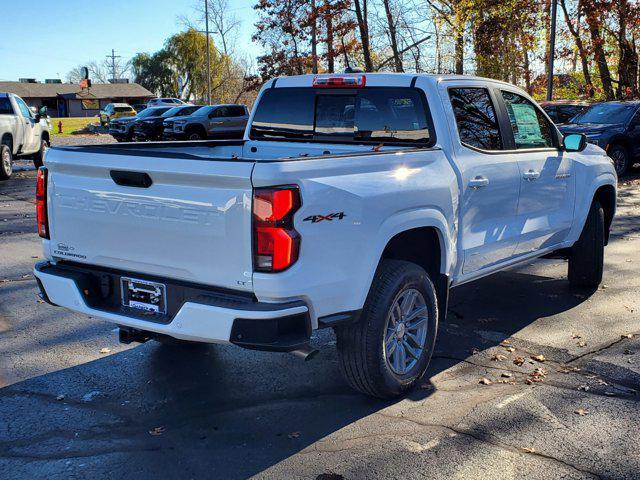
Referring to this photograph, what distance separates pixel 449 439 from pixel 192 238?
67.9 inches

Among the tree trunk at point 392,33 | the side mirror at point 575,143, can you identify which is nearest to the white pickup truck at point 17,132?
the side mirror at point 575,143

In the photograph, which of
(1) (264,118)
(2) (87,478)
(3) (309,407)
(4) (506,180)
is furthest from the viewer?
(1) (264,118)

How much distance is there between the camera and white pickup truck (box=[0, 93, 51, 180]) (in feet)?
55.5

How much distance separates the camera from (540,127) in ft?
20.3

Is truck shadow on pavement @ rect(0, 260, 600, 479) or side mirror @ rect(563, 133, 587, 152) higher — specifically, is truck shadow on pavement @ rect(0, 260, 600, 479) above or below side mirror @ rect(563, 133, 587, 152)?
below

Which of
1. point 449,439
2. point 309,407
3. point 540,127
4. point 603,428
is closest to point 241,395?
point 309,407

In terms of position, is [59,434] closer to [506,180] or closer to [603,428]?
[603,428]

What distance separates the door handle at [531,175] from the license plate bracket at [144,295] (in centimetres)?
303

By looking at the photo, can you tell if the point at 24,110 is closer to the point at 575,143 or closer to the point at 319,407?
the point at 575,143

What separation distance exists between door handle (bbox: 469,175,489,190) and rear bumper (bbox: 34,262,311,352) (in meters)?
1.83

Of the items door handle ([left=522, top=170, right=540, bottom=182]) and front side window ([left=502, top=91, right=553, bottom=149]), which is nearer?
door handle ([left=522, top=170, right=540, bottom=182])

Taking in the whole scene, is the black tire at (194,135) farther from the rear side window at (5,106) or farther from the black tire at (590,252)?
the black tire at (590,252)

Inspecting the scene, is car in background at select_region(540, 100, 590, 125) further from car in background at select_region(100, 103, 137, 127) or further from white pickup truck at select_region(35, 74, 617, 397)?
car in background at select_region(100, 103, 137, 127)

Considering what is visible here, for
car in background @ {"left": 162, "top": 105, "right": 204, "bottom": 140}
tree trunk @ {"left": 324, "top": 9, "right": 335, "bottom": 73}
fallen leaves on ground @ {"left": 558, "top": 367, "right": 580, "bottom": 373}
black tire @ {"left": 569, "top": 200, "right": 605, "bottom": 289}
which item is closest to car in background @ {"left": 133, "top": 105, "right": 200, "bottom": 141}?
car in background @ {"left": 162, "top": 105, "right": 204, "bottom": 140}
